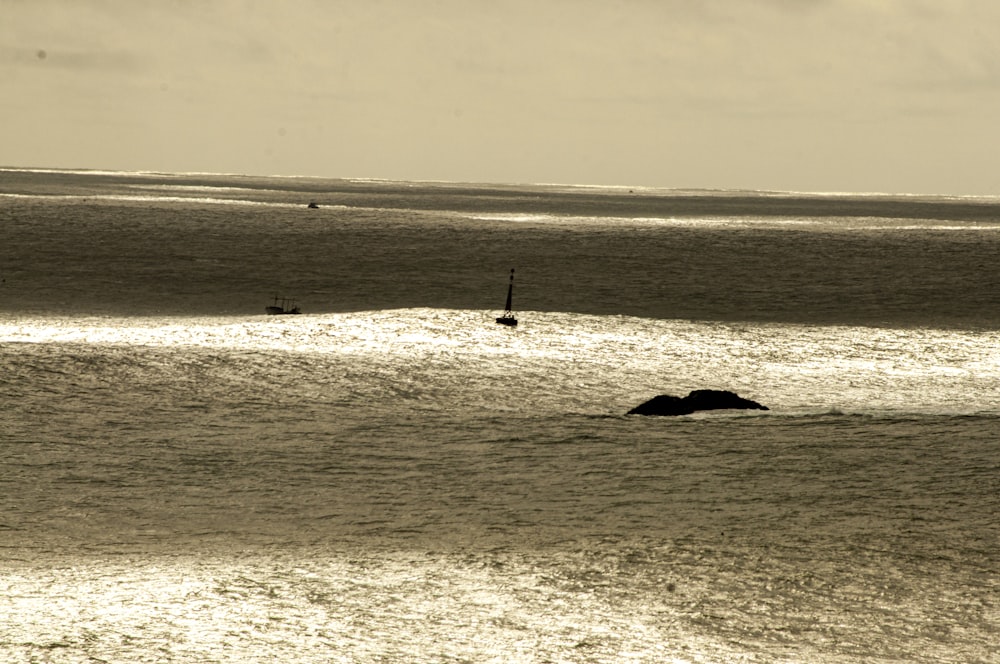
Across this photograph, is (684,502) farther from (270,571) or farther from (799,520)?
(270,571)

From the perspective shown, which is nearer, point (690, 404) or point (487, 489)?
point (487, 489)

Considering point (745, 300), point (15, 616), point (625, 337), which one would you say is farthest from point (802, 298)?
point (15, 616)

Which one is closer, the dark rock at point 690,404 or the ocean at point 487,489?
the ocean at point 487,489

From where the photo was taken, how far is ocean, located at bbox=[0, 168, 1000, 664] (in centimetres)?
1104

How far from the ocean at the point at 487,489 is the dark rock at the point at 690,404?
378mm

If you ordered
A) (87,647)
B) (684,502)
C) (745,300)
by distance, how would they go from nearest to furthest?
(87,647) → (684,502) → (745,300)

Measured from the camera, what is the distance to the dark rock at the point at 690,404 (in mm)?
22391

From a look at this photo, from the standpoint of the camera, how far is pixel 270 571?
12.7m

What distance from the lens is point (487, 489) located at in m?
16.7

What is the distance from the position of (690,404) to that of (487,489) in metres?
6.84

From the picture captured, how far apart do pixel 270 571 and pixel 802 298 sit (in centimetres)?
4195

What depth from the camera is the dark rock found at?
882 inches

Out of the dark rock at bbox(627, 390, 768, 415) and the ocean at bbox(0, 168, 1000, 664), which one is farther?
the dark rock at bbox(627, 390, 768, 415)

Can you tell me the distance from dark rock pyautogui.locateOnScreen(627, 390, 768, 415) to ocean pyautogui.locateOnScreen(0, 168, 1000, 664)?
38 cm
